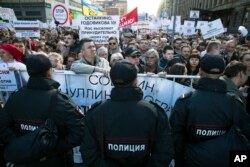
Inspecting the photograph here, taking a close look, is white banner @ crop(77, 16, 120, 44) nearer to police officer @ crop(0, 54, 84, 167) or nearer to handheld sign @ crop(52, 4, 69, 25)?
police officer @ crop(0, 54, 84, 167)

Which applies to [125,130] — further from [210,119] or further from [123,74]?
[210,119]

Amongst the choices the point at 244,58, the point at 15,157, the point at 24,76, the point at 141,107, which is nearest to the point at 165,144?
the point at 141,107

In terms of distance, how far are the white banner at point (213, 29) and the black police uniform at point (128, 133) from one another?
7.60m

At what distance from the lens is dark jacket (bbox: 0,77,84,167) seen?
102 inches

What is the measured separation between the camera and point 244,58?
Result: 4.96 m

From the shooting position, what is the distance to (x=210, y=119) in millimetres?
2576

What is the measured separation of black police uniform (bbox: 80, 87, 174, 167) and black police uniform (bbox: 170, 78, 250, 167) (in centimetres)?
42

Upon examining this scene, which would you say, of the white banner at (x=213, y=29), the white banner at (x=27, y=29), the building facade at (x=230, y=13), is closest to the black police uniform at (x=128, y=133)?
the white banner at (x=27, y=29)

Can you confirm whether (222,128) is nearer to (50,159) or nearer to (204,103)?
(204,103)

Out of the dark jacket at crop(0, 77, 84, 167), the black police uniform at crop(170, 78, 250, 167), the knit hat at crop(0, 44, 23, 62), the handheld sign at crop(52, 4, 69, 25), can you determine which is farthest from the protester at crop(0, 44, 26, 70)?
the handheld sign at crop(52, 4, 69, 25)

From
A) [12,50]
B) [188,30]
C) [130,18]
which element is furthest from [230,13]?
[12,50]

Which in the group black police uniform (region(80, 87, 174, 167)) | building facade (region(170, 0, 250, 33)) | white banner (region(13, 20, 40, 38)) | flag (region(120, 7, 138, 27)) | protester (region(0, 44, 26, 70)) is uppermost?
building facade (region(170, 0, 250, 33))

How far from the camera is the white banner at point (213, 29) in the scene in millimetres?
9016

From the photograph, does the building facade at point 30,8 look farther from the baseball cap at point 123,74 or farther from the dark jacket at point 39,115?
the baseball cap at point 123,74
